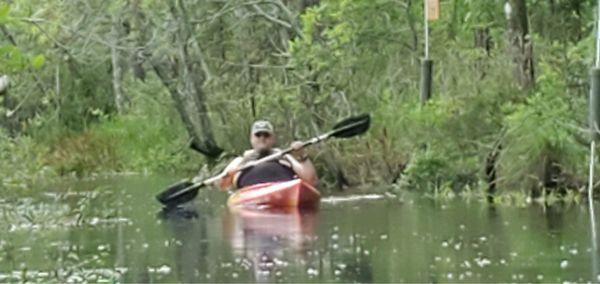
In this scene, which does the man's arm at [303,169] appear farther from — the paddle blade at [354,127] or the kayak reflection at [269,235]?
the kayak reflection at [269,235]

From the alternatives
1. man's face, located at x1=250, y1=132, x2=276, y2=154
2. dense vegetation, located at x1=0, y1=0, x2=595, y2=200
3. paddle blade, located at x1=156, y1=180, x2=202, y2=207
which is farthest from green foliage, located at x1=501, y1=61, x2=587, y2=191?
paddle blade, located at x1=156, y1=180, x2=202, y2=207

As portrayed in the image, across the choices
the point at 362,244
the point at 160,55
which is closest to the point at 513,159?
the point at 362,244

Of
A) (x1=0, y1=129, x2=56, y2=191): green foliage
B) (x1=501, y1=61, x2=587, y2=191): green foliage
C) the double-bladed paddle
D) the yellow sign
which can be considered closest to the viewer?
(x1=0, y1=129, x2=56, y2=191): green foliage

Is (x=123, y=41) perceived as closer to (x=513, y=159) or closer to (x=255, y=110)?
(x=255, y=110)

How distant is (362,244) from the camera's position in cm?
1773

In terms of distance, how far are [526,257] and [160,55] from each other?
2060 cm

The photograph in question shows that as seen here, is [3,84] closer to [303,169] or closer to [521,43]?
[521,43]

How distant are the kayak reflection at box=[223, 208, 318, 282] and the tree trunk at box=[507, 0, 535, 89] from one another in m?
3.64

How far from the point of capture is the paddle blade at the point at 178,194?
26.0 m

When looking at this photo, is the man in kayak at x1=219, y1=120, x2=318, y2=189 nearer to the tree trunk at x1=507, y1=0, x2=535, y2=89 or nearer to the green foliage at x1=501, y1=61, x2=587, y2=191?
the tree trunk at x1=507, y1=0, x2=535, y2=89

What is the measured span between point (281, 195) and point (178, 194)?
5.93 feet

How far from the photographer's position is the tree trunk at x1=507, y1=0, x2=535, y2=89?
25.2 meters

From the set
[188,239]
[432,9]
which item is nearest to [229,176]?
[432,9]

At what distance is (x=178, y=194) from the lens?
1030 inches
